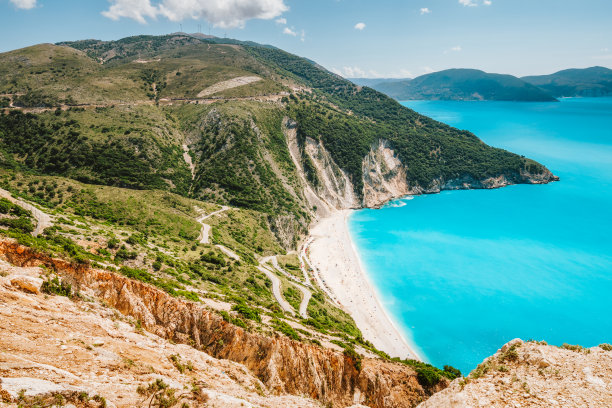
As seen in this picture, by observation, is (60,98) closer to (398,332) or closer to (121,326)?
(121,326)

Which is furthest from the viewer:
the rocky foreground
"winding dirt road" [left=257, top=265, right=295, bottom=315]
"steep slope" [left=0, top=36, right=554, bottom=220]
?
"steep slope" [left=0, top=36, right=554, bottom=220]

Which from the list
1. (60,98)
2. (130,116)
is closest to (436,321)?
(130,116)

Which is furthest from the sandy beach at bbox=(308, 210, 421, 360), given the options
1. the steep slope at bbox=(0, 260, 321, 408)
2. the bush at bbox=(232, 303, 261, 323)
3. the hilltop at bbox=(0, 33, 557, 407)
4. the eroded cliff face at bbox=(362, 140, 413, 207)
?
the steep slope at bbox=(0, 260, 321, 408)

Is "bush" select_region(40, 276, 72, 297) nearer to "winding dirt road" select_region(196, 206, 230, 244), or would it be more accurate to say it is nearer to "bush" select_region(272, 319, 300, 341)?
"bush" select_region(272, 319, 300, 341)

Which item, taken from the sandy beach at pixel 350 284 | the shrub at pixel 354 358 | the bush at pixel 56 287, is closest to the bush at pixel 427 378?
the shrub at pixel 354 358

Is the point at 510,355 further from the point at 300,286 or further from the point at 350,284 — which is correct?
the point at 350,284
